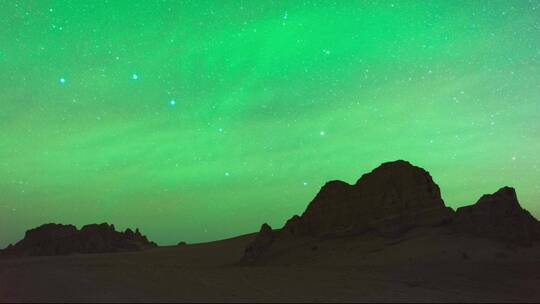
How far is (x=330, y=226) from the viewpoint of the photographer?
33656mm

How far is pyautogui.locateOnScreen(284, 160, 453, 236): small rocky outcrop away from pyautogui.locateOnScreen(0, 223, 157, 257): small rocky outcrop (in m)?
44.5

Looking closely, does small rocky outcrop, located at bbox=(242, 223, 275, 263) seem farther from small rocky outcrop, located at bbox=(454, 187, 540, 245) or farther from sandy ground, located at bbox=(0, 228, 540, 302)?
small rocky outcrop, located at bbox=(454, 187, 540, 245)

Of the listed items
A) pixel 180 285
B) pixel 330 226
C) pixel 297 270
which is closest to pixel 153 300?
pixel 180 285

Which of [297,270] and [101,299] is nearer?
[101,299]

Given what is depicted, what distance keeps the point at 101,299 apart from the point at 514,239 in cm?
2234

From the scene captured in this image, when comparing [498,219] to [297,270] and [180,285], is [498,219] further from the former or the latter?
[180,285]

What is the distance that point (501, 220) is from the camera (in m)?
28.0

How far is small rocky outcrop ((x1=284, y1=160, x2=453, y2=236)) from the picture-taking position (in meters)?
31.1

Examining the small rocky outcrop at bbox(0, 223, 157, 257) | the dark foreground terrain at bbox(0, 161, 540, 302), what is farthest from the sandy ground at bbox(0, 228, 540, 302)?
the small rocky outcrop at bbox(0, 223, 157, 257)

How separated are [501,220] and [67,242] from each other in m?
58.4

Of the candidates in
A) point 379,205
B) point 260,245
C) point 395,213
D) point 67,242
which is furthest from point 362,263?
point 67,242

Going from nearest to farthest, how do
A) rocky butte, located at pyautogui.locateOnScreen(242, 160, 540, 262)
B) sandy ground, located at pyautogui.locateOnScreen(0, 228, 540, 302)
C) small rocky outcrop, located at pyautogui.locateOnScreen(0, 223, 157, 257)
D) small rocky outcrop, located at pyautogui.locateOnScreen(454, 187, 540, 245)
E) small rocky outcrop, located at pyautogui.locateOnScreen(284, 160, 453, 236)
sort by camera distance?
sandy ground, located at pyautogui.locateOnScreen(0, 228, 540, 302), small rocky outcrop, located at pyautogui.locateOnScreen(454, 187, 540, 245), rocky butte, located at pyautogui.locateOnScreen(242, 160, 540, 262), small rocky outcrop, located at pyautogui.locateOnScreen(284, 160, 453, 236), small rocky outcrop, located at pyautogui.locateOnScreen(0, 223, 157, 257)

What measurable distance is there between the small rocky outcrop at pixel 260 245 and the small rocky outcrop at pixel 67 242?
42476mm

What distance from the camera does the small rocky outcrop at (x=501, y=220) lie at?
27.5 meters
